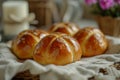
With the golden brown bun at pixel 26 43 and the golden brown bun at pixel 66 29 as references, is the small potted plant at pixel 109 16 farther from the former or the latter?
the golden brown bun at pixel 26 43

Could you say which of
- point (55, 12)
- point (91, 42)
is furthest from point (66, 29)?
point (55, 12)

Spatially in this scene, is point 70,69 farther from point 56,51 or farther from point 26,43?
point 26,43

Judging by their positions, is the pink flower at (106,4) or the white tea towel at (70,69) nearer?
the white tea towel at (70,69)

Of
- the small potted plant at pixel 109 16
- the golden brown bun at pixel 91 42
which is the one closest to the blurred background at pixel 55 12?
the small potted plant at pixel 109 16

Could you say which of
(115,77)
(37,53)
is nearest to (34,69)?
(37,53)

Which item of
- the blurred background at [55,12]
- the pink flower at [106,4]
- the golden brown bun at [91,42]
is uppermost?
the pink flower at [106,4]

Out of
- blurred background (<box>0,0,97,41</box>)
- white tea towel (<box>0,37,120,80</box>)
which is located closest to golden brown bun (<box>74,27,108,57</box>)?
white tea towel (<box>0,37,120,80</box>)

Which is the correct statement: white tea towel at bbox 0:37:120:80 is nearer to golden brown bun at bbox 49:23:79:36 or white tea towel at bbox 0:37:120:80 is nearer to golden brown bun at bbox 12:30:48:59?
golden brown bun at bbox 12:30:48:59

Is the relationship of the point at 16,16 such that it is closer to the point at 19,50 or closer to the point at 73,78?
the point at 19,50
